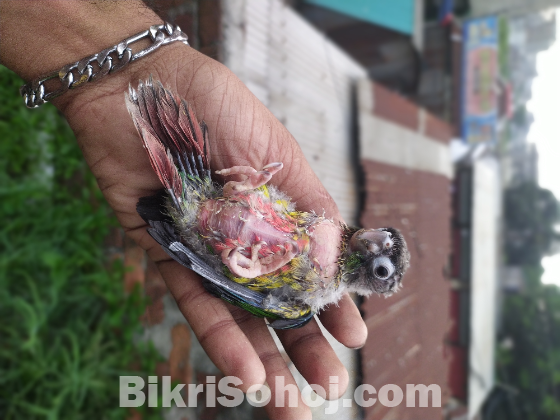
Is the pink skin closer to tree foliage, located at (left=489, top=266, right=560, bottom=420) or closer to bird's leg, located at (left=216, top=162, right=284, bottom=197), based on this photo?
bird's leg, located at (left=216, top=162, right=284, bottom=197)

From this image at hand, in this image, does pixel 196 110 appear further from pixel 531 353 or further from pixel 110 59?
pixel 531 353

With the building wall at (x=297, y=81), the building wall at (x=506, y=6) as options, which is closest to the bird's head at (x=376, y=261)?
the building wall at (x=297, y=81)

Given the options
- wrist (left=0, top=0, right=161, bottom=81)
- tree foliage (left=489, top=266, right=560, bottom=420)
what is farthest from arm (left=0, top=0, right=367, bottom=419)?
tree foliage (left=489, top=266, right=560, bottom=420)

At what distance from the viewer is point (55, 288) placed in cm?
173

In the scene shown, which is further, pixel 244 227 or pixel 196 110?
pixel 196 110

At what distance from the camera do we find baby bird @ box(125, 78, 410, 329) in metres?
0.84

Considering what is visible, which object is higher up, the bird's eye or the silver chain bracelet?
the silver chain bracelet

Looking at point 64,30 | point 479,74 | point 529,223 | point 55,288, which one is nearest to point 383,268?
point 64,30

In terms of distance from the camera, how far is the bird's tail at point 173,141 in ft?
2.84

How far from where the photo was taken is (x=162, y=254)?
1120 mm

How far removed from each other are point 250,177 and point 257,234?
0.43 feet

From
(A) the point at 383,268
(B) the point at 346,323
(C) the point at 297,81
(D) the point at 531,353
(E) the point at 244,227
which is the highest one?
(C) the point at 297,81

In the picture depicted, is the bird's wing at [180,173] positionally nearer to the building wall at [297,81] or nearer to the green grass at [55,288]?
the building wall at [297,81]

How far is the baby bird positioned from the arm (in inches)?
3.2
